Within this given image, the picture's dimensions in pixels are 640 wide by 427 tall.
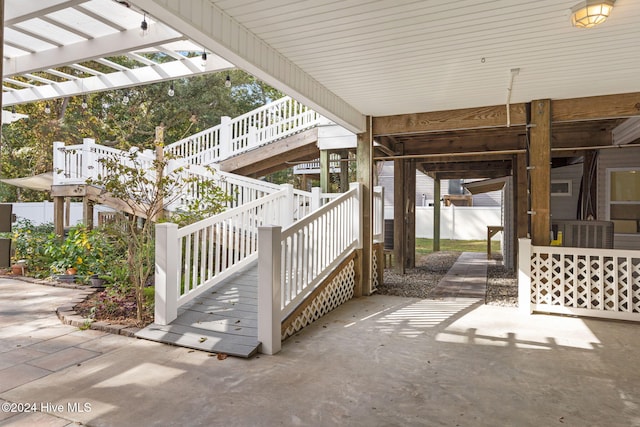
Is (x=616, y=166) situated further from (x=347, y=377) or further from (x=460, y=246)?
(x=460, y=246)

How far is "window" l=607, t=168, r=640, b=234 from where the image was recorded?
23.6 ft

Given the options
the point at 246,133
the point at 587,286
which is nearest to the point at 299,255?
the point at 587,286

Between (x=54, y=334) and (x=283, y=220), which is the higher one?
(x=283, y=220)

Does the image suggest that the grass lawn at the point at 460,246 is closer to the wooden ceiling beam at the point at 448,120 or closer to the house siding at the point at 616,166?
the house siding at the point at 616,166

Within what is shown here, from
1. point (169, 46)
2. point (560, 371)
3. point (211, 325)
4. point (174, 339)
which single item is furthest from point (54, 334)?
point (560, 371)

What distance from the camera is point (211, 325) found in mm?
4105

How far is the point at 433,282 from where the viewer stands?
7418 millimetres

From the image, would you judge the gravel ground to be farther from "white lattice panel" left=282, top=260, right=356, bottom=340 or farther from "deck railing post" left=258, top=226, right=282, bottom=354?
"deck railing post" left=258, top=226, right=282, bottom=354

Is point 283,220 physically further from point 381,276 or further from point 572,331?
point 572,331

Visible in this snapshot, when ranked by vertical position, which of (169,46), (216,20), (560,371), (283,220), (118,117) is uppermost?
(118,117)

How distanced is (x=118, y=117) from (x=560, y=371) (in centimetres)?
1464

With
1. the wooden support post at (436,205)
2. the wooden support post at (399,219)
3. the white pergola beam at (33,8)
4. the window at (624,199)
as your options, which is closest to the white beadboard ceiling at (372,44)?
the white pergola beam at (33,8)

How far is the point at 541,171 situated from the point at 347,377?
3786 mm

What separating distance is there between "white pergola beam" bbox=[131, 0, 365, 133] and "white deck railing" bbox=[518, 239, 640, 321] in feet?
10.6
